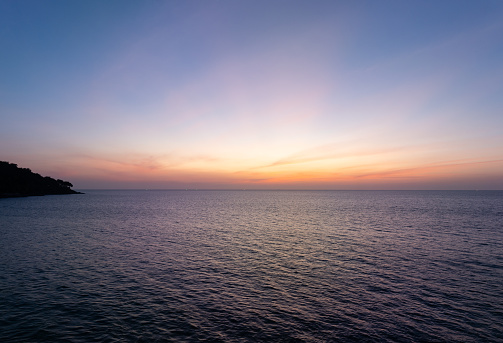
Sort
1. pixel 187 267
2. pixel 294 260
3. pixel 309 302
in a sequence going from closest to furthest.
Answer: pixel 309 302 < pixel 187 267 < pixel 294 260

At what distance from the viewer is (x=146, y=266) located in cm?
3450

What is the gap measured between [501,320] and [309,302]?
1409 centimetres

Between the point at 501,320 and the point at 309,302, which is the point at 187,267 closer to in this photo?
the point at 309,302

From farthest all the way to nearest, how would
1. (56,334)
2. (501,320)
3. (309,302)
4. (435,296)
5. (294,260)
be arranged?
(294,260) < (435,296) < (309,302) < (501,320) < (56,334)

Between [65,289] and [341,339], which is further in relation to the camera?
[65,289]

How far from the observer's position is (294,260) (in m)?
37.9

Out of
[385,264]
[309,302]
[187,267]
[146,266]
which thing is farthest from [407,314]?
[146,266]

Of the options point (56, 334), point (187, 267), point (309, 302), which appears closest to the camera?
point (56, 334)

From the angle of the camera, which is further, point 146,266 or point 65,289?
point 146,266

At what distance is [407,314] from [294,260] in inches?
679

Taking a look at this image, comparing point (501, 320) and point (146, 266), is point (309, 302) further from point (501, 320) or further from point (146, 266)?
point (146, 266)

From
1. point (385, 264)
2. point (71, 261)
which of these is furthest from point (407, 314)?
point (71, 261)

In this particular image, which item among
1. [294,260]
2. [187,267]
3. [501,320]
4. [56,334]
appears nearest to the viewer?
[56,334]

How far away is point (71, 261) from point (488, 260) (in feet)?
183
